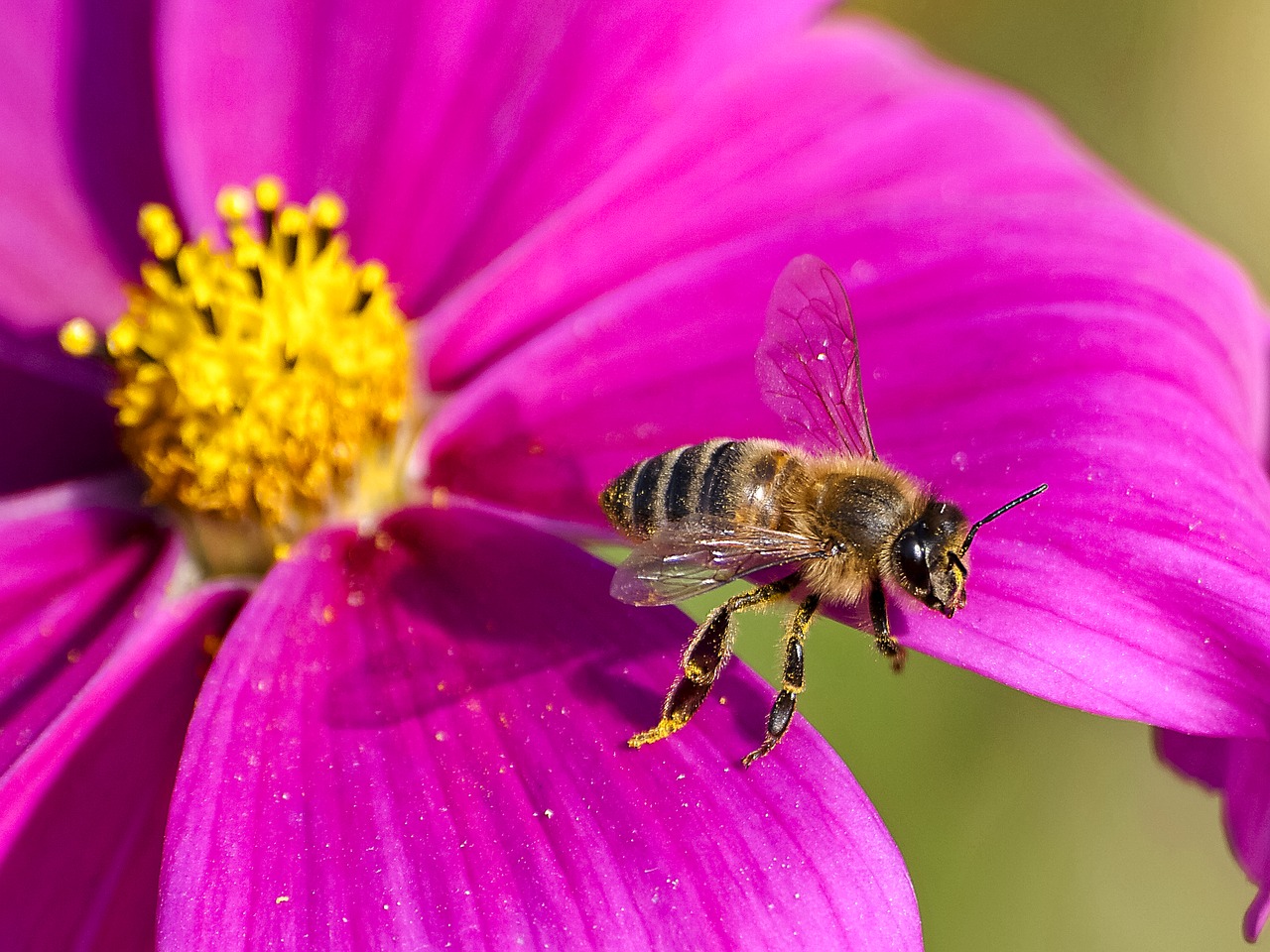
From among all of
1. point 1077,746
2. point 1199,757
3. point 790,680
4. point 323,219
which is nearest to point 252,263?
point 323,219

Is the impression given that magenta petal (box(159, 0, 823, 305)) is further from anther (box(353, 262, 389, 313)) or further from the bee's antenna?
the bee's antenna

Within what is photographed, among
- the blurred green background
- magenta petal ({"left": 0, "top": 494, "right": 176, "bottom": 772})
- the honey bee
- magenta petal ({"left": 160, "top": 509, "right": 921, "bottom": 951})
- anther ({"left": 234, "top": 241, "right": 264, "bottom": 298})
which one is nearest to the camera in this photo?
magenta petal ({"left": 160, "top": 509, "right": 921, "bottom": 951})

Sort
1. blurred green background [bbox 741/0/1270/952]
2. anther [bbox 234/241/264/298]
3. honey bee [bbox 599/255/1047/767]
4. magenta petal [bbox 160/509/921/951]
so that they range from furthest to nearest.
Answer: blurred green background [bbox 741/0/1270/952] → anther [bbox 234/241/264/298] → honey bee [bbox 599/255/1047/767] → magenta petal [bbox 160/509/921/951]

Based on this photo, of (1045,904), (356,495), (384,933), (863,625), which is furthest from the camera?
(1045,904)

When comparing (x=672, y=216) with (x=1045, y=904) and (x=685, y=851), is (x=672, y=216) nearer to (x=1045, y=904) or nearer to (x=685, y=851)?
(x=685, y=851)

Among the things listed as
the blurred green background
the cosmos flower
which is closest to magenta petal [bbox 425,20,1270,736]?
the cosmos flower

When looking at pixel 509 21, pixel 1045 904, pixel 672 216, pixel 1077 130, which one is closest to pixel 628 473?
pixel 672 216

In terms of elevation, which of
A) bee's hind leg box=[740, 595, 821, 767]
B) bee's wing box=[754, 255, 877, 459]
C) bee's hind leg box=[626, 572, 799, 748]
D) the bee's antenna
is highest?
bee's wing box=[754, 255, 877, 459]
